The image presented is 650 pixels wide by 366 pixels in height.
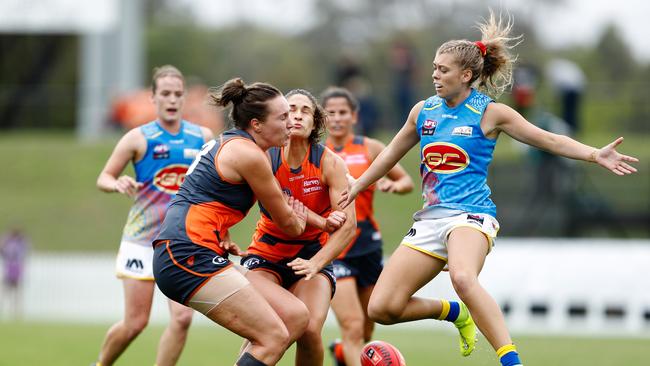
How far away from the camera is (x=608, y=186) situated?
65.1 feet

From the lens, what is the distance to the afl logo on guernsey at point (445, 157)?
708cm

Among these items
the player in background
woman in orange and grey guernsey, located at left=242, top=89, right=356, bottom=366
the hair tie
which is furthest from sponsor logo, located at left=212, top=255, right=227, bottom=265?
the hair tie

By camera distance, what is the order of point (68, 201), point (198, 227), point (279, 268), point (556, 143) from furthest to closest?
1. point (68, 201)
2. point (279, 268)
3. point (556, 143)
4. point (198, 227)

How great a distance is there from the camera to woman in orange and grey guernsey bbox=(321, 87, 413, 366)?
8.87 m

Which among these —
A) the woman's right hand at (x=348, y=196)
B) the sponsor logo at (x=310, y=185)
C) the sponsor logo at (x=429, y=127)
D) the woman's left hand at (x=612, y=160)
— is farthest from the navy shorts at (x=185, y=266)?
the woman's left hand at (x=612, y=160)

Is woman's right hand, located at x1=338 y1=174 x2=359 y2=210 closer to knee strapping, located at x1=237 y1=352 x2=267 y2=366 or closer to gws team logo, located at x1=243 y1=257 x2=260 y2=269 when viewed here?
gws team logo, located at x1=243 y1=257 x2=260 y2=269

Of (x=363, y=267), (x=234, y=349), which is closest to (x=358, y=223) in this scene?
(x=363, y=267)

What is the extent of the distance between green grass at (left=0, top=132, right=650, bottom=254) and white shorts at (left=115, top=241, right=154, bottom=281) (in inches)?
528

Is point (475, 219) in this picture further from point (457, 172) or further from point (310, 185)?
point (310, 185)

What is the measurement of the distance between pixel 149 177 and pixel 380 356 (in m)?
2.45

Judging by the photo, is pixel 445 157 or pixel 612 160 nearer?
pixel 612 160

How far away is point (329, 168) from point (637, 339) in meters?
8.66

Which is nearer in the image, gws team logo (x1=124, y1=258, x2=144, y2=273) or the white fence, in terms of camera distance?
gws team logo (x1=124, y1=258, x2=144, y2=273)

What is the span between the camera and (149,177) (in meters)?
8.52
